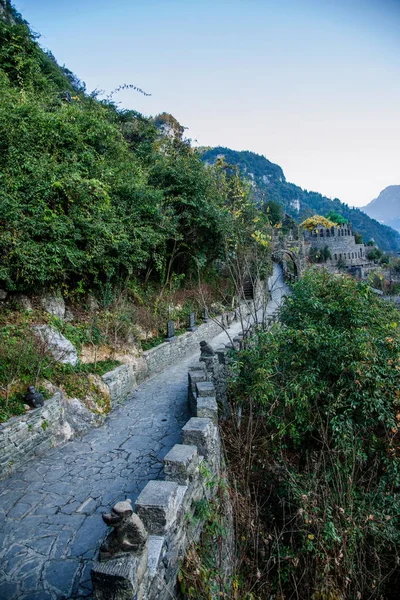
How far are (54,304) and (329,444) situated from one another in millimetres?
7013

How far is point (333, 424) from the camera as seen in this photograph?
5.71m

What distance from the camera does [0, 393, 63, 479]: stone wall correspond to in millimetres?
4902

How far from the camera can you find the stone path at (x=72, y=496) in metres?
3.19

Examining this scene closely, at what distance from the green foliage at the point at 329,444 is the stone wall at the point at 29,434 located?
142 inches

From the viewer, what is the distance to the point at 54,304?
822cm

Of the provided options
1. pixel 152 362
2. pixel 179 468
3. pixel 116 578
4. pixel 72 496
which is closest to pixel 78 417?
pixel 72 496

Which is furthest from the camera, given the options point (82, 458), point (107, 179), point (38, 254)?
point (107, 179)

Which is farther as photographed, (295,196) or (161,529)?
(295,196)

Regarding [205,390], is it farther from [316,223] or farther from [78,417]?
[316,223]

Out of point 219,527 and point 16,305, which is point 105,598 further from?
point 16,305

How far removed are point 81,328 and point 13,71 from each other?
10271 mm

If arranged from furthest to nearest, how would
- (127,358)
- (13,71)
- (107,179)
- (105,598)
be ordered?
(13,71), (107,179), (127,358), (105,598)

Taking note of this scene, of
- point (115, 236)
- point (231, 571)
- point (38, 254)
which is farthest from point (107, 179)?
point (231, 571)

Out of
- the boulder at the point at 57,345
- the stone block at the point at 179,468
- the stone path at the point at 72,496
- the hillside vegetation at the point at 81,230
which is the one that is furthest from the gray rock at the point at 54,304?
the stone block at the point at 179,468
